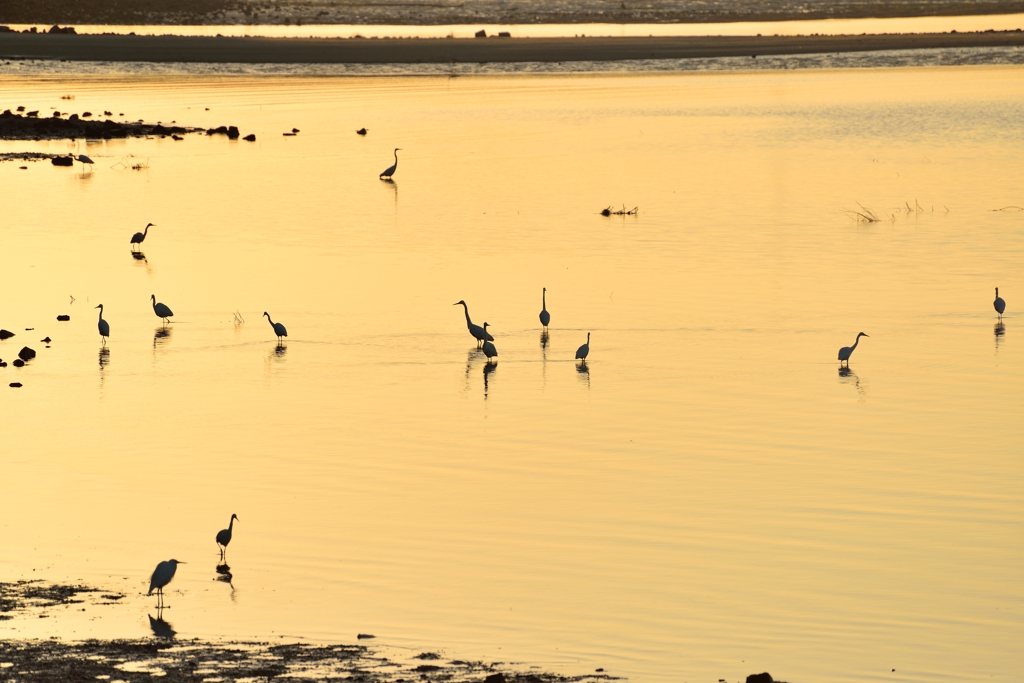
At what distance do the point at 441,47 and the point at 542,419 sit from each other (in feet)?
224

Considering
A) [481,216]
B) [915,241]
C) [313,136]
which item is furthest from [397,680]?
[313,136]

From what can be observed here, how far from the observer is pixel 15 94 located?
61469mm

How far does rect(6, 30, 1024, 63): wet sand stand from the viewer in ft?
253

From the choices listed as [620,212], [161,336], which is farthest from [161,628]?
[620,212]

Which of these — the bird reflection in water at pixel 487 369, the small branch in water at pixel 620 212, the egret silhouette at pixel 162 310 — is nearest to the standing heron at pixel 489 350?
the bird reflection in water at pixel 487 369

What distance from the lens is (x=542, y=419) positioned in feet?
54.8

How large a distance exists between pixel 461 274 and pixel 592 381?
7.52 metres

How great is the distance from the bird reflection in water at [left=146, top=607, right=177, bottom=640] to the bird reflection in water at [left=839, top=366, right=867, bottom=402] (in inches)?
362

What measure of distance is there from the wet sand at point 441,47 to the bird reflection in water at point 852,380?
59.8 m

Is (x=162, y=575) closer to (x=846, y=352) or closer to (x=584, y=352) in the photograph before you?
(x=584, y=352)

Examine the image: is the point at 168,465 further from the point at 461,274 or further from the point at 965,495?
the point at 461,274

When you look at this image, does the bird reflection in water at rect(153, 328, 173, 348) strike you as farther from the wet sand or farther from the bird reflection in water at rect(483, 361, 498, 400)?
the wet sand

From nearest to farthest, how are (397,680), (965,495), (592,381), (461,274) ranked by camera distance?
(397,680) → (965,495) → (592,381) → (461,274)

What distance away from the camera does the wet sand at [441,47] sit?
77.2 meters
